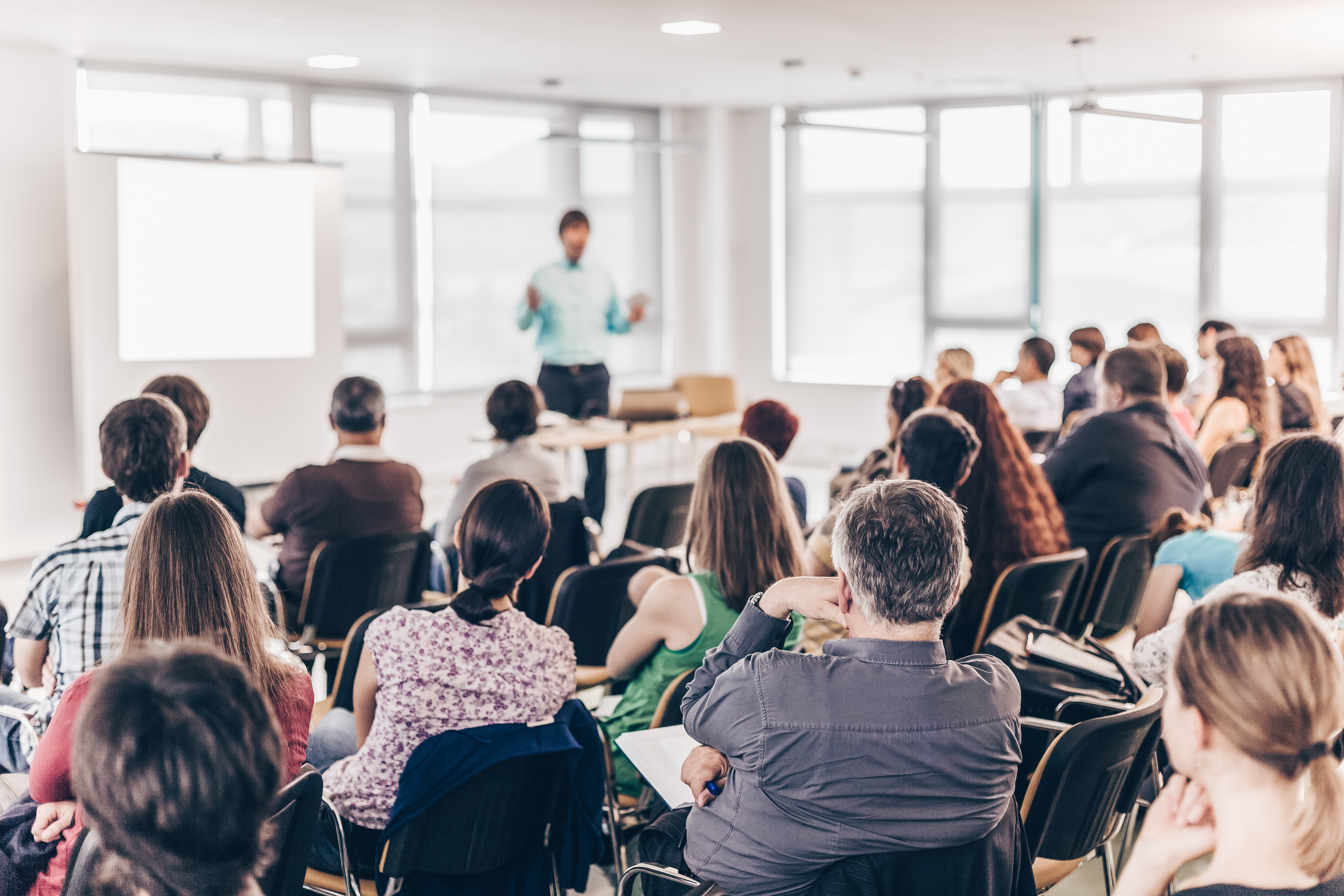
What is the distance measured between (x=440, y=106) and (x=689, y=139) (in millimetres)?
2340

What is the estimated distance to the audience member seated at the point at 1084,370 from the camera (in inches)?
263

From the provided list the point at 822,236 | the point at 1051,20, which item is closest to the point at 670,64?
the point at 1051,20

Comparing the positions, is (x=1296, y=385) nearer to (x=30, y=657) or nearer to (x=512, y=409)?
(x=512, y=409)

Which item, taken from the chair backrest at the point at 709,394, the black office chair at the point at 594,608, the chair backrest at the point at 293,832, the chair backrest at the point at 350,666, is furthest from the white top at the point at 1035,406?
the chair backrest at the point at 293,832

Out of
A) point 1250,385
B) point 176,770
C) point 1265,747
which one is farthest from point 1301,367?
point 176,770

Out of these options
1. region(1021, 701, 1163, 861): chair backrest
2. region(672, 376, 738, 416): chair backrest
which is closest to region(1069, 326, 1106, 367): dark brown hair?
region(672, 376, 738, 416): chair backrest

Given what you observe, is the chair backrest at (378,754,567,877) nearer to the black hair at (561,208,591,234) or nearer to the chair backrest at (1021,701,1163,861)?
the chair backrest at (1021,701,1163,861)

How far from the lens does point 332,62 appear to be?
729 cm

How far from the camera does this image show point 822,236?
10562 mm

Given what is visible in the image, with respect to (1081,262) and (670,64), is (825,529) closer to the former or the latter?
(670,64)

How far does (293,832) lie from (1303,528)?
2.00 m

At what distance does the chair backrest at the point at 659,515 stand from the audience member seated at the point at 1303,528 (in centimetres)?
233

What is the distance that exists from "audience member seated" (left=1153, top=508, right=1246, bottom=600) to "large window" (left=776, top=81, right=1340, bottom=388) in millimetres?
5229

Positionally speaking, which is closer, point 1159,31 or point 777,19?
point 777,19
